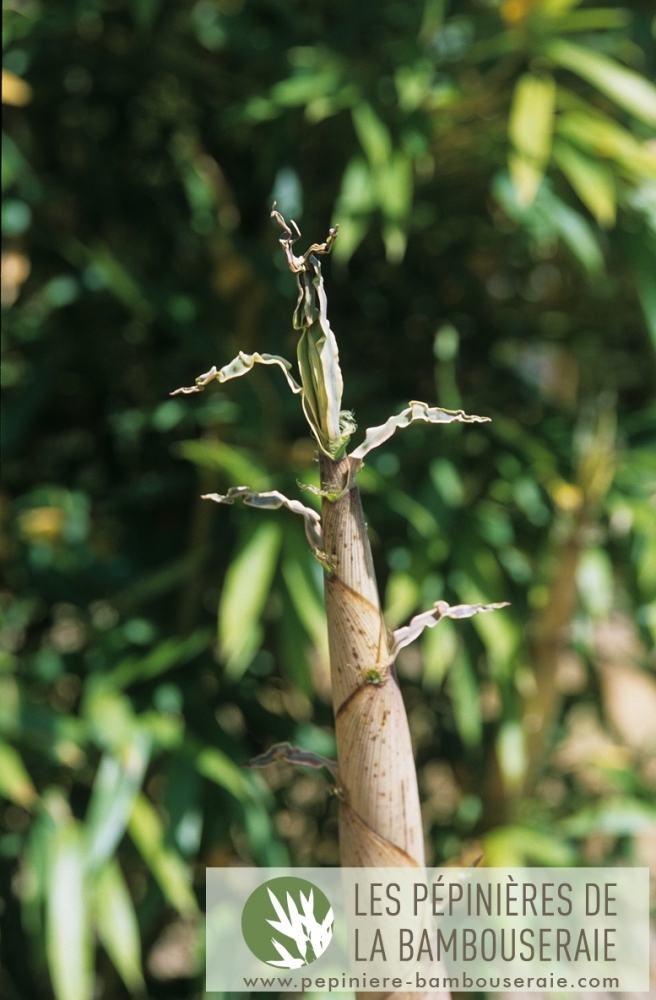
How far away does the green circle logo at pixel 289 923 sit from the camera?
357mm

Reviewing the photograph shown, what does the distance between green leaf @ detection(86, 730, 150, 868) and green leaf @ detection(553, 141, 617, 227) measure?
584mm

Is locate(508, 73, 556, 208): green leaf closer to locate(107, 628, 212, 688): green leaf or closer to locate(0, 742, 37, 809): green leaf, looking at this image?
locate(107, 628, 212, 688): green leaf

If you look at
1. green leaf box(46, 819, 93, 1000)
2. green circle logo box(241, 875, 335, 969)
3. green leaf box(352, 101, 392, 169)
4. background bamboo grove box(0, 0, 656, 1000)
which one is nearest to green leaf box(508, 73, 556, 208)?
background bamboo grove box(0, 0, 656, 1000)

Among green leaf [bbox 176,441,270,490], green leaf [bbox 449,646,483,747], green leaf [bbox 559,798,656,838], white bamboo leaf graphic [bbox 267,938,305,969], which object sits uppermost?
green leaf [bbox 176,441,270,490]

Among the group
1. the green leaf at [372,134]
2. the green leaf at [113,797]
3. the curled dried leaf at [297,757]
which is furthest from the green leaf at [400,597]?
the curled dried leaf at [297,757]

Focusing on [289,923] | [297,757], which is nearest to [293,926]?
[289,923]

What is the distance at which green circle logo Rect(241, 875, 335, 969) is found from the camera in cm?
36

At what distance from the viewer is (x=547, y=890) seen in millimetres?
703

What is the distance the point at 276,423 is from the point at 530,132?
0.33 metres

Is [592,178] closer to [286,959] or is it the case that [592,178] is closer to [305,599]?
[305,599]

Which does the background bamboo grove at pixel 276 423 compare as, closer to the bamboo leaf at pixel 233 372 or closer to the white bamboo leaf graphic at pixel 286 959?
the white bamboo leaf graphic at pixel 286 959

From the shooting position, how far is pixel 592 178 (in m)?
0.72

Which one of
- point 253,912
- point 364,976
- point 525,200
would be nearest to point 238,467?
point 525,200

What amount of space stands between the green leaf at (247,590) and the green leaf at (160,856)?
154 millimetres
